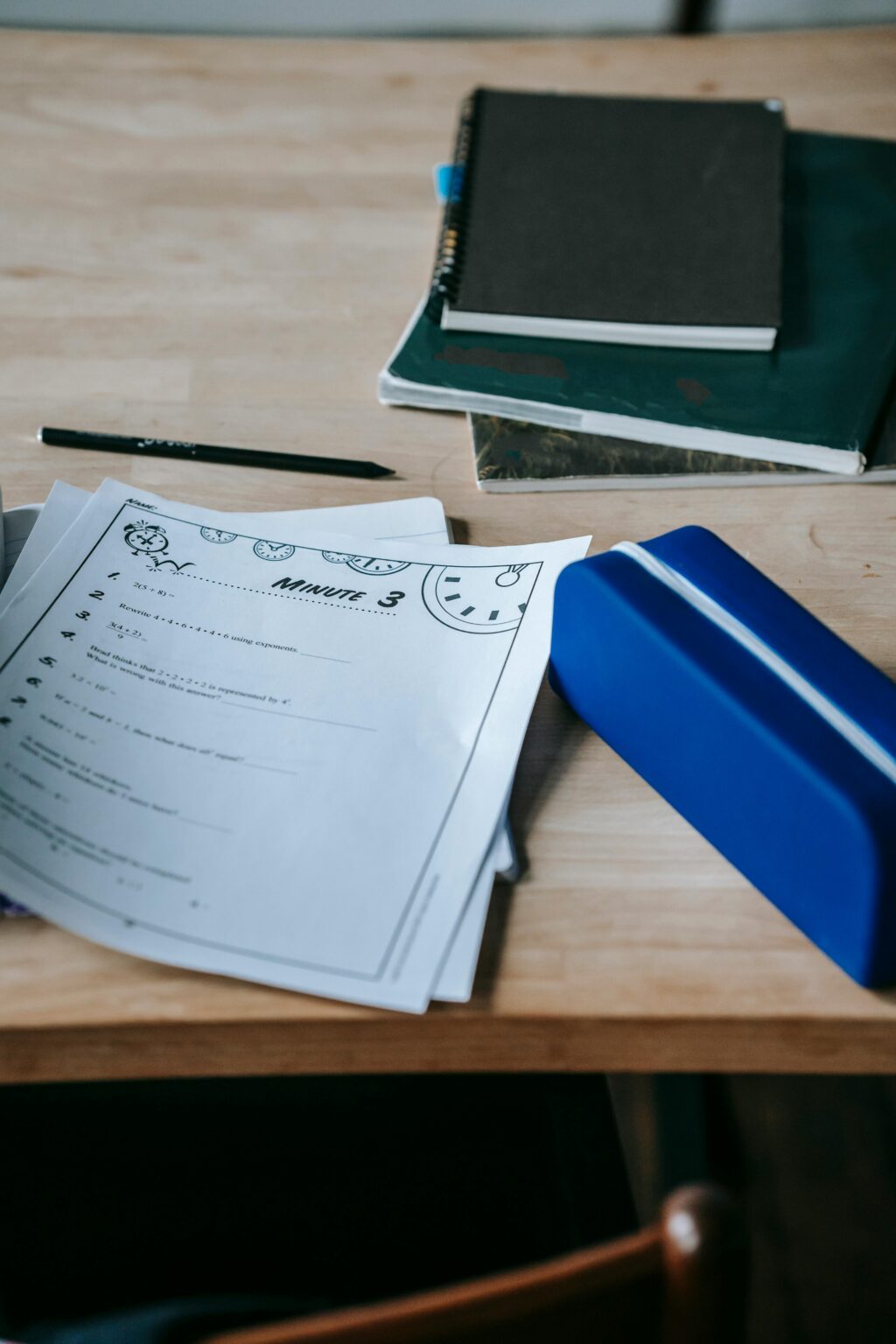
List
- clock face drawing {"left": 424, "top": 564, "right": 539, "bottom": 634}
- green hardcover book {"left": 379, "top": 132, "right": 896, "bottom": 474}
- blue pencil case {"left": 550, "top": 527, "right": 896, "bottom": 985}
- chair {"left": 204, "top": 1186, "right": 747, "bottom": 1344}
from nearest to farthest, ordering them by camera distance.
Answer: chair {"left": 204, "top": 1186, "right": 747, "bottom": 1344} → blue pencil case {"left": 550, "top": 527, "right": 896, "bottom": 985} → clock face drawing {"left": 424, "top": 564, "right": 539, "bottom": 634} → green hardcover book {"left": 379, "top": 132, "right": 896, "bottom": 474}

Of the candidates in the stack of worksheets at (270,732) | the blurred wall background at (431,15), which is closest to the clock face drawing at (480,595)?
the stack of worksheets at (270,732)

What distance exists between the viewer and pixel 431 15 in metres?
1.13

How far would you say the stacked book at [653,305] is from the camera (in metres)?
0.67

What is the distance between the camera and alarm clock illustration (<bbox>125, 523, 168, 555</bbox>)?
594 mm

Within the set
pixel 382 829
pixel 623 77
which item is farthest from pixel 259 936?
pixel 623 77

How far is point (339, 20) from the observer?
1.13m

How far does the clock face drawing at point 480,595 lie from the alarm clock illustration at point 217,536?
109 millimetres

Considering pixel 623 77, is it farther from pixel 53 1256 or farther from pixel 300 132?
pixel 53 1256

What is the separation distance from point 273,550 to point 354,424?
5.5 inches

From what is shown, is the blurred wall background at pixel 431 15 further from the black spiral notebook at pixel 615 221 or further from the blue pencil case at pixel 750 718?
the blue pencil case at pixel 750 718

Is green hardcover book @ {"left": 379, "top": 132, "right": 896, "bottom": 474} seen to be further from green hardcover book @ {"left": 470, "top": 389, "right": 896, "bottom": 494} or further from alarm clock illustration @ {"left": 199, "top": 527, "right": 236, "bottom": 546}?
alarm clock illustration @ {"left": 199, "top": 527, "right": 236, "bottom": 546}

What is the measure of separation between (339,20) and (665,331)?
25.8 inches

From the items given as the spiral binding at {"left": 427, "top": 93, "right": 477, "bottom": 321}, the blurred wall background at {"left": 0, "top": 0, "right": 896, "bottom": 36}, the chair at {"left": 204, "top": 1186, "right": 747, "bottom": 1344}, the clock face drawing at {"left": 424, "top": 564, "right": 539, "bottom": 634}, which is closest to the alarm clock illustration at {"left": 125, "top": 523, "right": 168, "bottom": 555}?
the clock face drawing at {"left": 424, "top": 564, "right": 539, "bottom": 634}

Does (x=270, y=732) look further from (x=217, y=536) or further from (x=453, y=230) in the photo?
(x=453, y=230)
